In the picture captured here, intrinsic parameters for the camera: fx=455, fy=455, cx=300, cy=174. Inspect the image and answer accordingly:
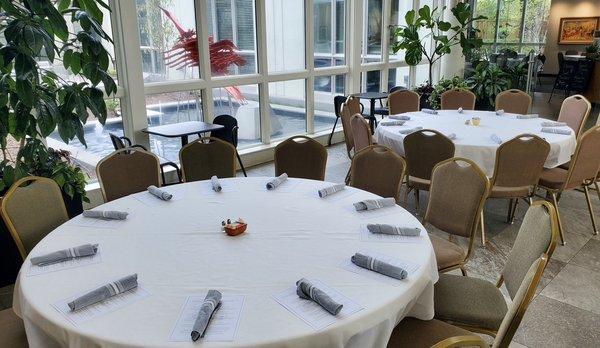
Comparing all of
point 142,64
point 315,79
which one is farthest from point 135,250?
point 315,79

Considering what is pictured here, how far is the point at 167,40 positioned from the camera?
499 cm

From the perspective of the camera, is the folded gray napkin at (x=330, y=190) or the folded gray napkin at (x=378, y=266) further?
the folded gray napkin at (x=330, y=190)

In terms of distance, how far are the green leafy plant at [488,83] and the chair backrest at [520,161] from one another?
Result: 16.0 feet

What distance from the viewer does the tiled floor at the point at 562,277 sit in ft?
8.12

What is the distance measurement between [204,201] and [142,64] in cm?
274

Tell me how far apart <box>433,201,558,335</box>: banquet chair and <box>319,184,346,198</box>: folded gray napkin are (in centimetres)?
75

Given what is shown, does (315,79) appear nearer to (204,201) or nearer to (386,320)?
(204,201)

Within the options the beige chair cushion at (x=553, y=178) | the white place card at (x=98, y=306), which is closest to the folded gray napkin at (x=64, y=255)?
the white place card at (x=98, y=306)

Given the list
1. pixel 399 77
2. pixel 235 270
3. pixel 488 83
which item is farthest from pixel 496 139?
pixel 399 77

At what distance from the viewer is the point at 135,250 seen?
6.20 feet

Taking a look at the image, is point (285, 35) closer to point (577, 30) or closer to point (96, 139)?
point (96, 139)

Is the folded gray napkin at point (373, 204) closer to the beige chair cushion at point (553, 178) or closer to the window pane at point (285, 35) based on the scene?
the beige chair cushion at point (553, 178)

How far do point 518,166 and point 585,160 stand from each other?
624mm

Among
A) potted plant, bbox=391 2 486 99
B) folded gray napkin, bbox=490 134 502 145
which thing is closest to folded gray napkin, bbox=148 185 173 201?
folded gray napkin, bbox=490 134 502 145
